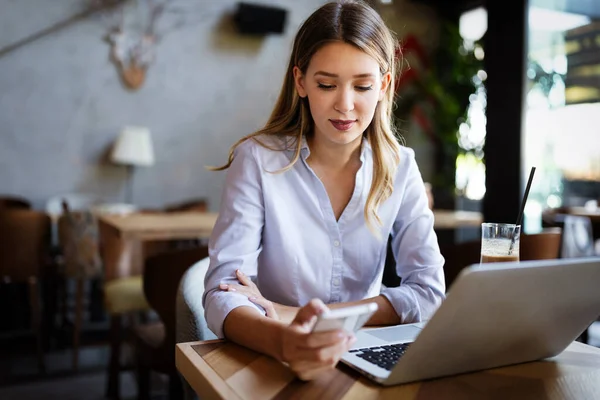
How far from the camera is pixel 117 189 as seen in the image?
5117 millimetres

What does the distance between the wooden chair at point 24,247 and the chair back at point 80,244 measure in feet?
0.42

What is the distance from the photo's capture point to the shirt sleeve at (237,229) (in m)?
1.14

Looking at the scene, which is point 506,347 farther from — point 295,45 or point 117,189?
point 117,189

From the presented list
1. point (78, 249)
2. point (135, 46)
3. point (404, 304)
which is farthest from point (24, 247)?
point (404, 304)

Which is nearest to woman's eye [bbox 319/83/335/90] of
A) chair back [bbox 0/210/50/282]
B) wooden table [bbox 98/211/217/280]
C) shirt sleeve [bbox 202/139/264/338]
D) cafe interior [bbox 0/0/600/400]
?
shirt sleeve [bbox 202/139/264/338]

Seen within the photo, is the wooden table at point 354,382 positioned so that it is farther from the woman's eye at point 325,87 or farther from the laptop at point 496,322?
the woman's eye at point 325,87

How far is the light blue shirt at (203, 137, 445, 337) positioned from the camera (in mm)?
1240

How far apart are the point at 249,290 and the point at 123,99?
172 inches

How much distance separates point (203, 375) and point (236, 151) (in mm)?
636

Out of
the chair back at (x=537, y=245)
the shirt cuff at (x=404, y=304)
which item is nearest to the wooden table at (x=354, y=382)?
the shirt cuff at (x=404, y=304)

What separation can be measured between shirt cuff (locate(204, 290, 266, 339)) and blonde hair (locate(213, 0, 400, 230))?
0.34 m

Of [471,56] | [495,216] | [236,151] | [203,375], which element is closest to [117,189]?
[495,216]

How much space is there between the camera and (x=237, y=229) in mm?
1203

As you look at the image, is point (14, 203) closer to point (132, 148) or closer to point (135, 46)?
point (132, 148)
